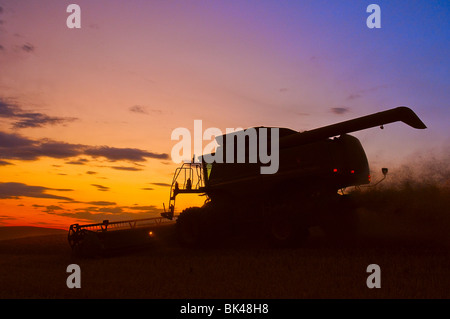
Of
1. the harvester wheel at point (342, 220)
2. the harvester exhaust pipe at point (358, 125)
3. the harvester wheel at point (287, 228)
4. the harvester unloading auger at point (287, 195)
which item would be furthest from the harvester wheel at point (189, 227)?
the harvester wheel at point (342, 220)

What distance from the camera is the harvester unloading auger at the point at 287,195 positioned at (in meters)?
12.8

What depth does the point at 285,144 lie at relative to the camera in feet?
45.3

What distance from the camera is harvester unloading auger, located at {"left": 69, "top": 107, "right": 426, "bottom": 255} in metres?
12.8

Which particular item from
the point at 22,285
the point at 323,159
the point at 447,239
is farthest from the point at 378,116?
the point at 22,285

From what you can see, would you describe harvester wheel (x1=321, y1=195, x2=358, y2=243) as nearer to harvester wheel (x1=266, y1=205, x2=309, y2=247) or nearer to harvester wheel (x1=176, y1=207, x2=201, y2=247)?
harvester wheel (x1=266, y1=205, x2=309, y2=247)

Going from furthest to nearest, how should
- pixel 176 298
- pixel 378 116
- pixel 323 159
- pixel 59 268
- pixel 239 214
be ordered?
pixel 239 214 < pixel 323 159 < pixel 378 116 < pixel 59 268 < pixel 176 298

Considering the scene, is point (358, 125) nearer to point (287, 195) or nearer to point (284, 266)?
point (287, 195)

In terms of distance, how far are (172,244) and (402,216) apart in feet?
24.9

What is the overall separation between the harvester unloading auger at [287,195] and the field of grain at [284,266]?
1.88 ft

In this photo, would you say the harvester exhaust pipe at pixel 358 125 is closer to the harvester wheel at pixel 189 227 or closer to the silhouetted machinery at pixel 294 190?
the silhouetted machinery at pixel 294 190

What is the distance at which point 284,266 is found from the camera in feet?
32.9

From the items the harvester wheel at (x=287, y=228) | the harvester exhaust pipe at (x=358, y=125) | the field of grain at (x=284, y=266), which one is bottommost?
the field of grain at (x=284, y=266)

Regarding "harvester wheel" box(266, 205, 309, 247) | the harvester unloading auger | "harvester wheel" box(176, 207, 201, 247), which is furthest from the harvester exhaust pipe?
"harvester wheel" box(176, 207, 201, 247)
